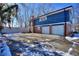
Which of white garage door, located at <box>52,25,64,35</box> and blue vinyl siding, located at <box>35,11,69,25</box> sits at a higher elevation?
blue vinyl siding, located at <box>35,11,69,25</box>

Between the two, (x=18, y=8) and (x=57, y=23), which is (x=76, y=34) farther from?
(x=18, y=8)

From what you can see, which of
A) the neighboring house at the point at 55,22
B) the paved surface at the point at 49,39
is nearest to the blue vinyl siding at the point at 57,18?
the neighboring house at the point at 55,22

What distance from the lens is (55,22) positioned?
3.85ft

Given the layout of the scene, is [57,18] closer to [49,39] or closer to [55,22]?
[55,22]

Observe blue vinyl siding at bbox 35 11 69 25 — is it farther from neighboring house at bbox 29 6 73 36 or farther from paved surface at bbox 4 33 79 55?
paved surface at bbox 4 33 79 55

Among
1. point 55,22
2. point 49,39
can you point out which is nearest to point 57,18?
point 55,22

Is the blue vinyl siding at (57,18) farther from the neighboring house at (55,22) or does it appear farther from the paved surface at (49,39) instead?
the paved surface at (49,39)

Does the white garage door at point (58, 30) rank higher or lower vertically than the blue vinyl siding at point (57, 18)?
lower

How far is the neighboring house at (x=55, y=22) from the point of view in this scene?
116 centimetres

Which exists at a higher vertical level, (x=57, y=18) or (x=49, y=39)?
(x=57, y=18)

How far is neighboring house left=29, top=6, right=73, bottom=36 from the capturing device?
1.16m

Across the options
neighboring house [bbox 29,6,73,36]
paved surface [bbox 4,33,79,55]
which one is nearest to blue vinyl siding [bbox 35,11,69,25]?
neighboring house [bbox 29,6,73,36]

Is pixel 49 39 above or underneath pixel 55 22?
underneath

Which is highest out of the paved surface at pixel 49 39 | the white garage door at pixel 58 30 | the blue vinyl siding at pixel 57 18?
the blue vinyl siding at pixel 57 18
